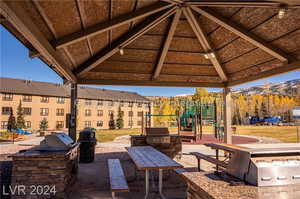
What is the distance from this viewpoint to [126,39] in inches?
288

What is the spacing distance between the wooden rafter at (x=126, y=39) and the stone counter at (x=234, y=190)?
468 centimetres

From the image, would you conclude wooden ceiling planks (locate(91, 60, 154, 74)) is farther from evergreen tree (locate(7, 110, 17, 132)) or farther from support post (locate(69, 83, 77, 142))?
evergreen tree (locate(7, 110, 17, 132))

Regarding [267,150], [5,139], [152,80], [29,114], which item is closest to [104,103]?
[29,114]

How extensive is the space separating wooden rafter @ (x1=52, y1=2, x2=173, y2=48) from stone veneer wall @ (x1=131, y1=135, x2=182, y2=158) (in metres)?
5.76

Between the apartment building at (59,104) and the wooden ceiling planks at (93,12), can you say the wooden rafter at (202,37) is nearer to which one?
the wooden ceiling planks at (93,12)

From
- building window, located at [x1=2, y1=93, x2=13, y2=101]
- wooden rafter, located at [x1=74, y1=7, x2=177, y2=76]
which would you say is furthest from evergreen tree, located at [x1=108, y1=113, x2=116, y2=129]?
wooden rafter, located at [x1=74, y1=7, x2=177, y2=76]

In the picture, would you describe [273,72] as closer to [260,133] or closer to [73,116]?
[73,116]

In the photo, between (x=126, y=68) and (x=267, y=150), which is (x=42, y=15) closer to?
(x=267, y=150)

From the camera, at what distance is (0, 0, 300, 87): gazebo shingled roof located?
15.2 feet

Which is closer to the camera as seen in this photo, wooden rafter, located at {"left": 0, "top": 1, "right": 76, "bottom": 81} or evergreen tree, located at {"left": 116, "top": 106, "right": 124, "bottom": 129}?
wooden rafter, located at {"left": 0, "top": 1, "right": 76, "bottom": 81}

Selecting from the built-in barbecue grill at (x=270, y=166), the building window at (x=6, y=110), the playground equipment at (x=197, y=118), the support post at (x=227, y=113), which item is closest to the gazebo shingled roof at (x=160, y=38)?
the support post at (x=227, y=113)

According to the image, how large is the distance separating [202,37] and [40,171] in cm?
645

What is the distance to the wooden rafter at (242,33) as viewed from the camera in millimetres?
5969

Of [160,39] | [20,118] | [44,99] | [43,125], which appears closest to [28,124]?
[43,125]
